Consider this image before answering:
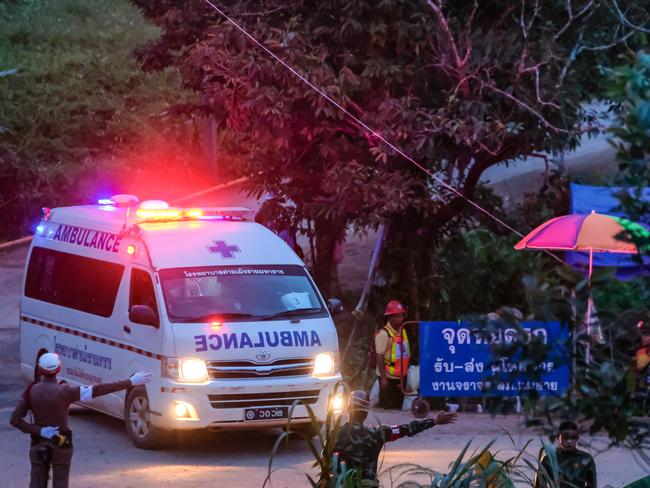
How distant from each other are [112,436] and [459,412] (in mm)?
4488

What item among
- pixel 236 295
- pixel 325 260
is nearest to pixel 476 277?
pixel 325 260

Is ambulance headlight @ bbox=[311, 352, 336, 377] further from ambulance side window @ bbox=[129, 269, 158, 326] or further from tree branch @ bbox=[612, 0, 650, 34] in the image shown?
tree branch @ bbox=[612, 0, 650, 34]

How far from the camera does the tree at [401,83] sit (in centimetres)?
1614

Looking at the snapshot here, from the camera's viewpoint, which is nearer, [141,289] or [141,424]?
[141,424]

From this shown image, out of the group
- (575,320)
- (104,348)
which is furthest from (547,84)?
(575,320)

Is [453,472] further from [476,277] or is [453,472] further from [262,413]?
[476,277]

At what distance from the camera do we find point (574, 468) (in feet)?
26.8

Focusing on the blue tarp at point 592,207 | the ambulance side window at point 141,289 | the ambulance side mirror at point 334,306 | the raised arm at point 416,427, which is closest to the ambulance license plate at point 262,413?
the ambulance side mirror at point 334,306

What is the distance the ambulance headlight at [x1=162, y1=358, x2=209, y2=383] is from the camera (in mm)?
12273

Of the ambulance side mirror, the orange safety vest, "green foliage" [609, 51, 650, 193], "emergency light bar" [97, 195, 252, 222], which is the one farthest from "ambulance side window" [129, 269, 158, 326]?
"green foliage" [609, 51, 650, 193]

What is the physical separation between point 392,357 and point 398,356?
78 millimetres

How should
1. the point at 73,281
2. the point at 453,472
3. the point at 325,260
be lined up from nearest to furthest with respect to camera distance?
the point at 453,472
the point at 73,281
the point at 325,260

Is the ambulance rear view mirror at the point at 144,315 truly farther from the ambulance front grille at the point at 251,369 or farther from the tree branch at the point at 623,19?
the tree branch at the point at 623,19

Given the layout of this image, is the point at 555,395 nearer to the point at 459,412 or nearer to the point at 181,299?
Result: the point at 181,299
